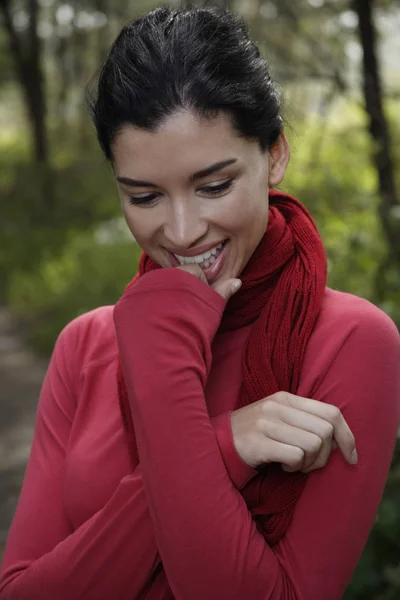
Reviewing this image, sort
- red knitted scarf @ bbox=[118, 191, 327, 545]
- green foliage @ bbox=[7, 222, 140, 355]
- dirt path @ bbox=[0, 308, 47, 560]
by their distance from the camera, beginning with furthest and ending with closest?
green foliage @ bbox=[7, 222, 140, 355]
dirt path @ bbox=[0, 308, 47, 560]
red knitted scarf @ bbox=[118, 191, 327, 545]

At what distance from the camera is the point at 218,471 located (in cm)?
145

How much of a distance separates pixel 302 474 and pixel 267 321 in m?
0.29

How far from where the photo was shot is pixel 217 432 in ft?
4.91

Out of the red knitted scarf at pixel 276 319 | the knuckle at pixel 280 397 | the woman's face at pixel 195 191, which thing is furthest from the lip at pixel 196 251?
the knuckle at pixel 280 397

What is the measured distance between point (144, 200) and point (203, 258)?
5.8 inches

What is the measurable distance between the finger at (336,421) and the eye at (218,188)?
0.39 m

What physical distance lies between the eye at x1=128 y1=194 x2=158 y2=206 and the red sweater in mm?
129

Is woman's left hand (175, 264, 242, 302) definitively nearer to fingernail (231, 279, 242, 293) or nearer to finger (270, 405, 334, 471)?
fingernail (231, 279, 242, 293)

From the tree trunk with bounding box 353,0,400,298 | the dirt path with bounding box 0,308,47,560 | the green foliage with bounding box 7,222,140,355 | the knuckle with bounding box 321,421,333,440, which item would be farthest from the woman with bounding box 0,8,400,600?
the green foliage with bounding box 7,222,140,355

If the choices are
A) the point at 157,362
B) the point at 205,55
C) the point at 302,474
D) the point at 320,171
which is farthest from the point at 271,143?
the point at 320,171

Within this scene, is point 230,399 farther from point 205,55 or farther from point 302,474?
point 205,55

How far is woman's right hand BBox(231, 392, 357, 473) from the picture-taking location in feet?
4.63

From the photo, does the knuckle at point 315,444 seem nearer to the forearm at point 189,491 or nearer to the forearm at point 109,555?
the forearm at point 189,491

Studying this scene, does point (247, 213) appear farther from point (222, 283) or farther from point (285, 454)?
point (285, 454)
